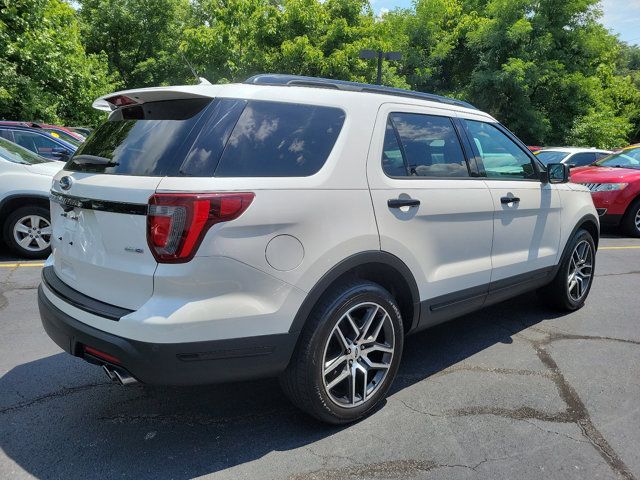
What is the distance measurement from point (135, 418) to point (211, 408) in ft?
1.41

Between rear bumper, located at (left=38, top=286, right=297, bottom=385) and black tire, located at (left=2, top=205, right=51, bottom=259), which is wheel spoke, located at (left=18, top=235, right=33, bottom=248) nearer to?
black tire, located at (left=2, top=205, right=51, bottom=259)

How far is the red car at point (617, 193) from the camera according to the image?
8867 mm

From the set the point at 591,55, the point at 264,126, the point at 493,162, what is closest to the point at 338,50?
the point at 591,55

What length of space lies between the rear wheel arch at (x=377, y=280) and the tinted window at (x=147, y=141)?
2.97 ft

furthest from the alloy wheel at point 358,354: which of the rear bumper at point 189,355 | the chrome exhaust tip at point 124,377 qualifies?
the chrome exhaust tip at point 124,377

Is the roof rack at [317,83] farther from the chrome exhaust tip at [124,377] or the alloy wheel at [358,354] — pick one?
the chrome exhaust tip at [124,377]

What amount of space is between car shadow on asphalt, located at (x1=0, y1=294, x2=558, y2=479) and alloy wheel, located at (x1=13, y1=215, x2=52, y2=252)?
344cm

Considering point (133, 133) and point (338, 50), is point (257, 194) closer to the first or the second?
point (133, 133)

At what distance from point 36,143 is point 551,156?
12163mm

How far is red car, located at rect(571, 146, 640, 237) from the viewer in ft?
29.1

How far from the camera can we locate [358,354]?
2883 mm

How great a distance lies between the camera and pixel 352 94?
295 cm

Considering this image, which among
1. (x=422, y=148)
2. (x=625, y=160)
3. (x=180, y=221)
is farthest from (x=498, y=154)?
(x=625, y=160)

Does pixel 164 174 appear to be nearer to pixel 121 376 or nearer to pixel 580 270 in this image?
pixel 121 376
